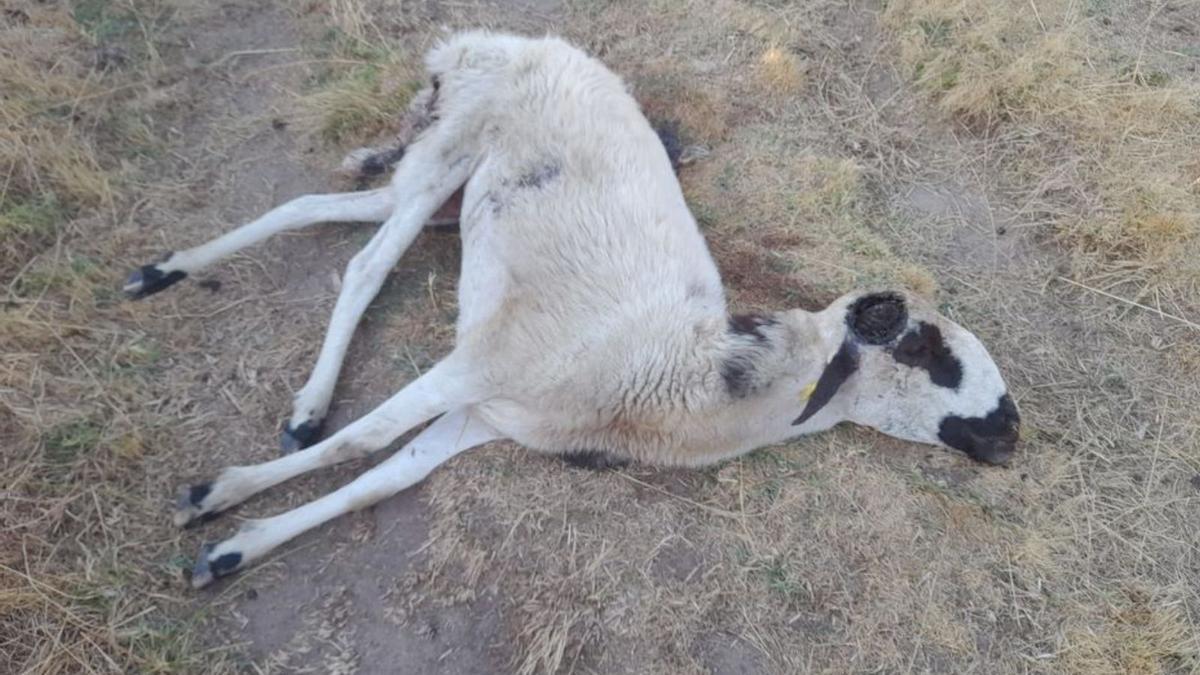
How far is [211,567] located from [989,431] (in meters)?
3.47

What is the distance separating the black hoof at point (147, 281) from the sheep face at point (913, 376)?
3.21 m

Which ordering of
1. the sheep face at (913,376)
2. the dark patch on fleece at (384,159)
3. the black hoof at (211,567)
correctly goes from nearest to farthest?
the black hoof at (211,567)
the sheep face at (913,376)
the dark patch on fleece at (384,159)

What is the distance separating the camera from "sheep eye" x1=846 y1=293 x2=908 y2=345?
3758 millimetres

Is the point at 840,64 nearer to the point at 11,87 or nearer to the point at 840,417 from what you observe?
the point at 840,417

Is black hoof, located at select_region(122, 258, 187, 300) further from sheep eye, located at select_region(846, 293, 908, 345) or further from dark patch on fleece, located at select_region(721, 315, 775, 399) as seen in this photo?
sheep eye, located at select_region(846, 293, 908, 345)

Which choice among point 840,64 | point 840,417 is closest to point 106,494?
point 840,417

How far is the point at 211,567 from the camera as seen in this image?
3.44 metres

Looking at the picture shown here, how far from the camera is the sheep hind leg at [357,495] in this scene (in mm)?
3473

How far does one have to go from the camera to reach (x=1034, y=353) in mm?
4773

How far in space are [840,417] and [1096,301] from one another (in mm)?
2142

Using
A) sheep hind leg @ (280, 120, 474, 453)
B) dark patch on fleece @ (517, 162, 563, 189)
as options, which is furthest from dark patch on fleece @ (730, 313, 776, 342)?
sheep hind leg @ (280, 120, 474, 453)

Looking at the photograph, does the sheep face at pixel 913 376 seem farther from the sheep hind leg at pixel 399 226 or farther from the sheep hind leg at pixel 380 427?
the sheep hind leg at pixel 399 226

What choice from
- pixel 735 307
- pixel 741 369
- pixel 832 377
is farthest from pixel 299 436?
pixel 832 377

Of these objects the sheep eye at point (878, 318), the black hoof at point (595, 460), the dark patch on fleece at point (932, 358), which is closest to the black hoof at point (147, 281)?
the black hoof at point (595, 460)
